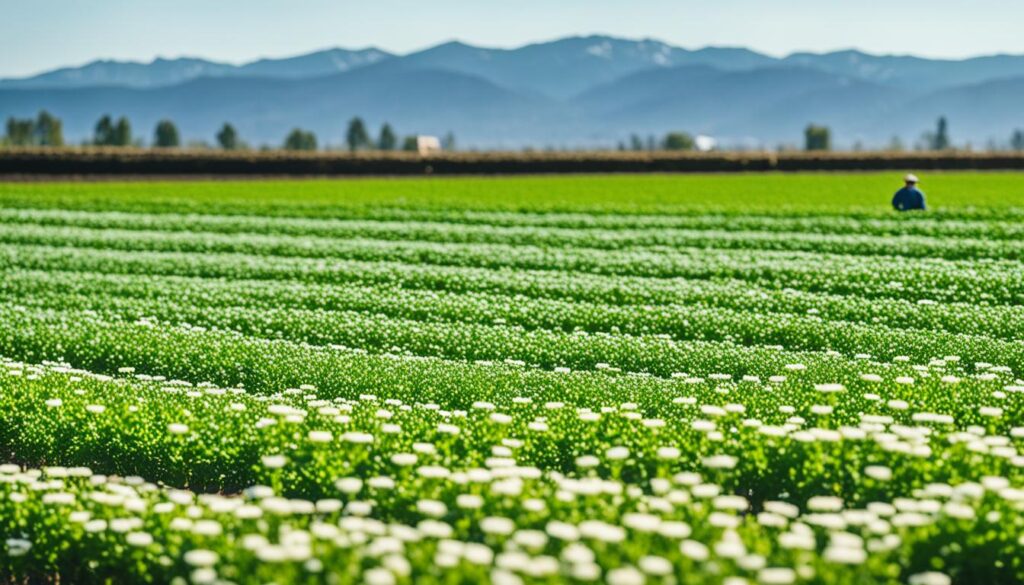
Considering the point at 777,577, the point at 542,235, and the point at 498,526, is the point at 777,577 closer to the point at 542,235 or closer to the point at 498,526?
the point at 498,526

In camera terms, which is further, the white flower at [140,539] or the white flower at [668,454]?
the white flower at [668,454]

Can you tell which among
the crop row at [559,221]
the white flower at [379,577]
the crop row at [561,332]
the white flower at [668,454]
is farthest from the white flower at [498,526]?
the crop row at [559,221]

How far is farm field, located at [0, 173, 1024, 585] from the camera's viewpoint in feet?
30.4

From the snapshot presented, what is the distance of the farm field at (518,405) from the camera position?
365 inches

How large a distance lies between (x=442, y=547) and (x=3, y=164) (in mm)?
71387

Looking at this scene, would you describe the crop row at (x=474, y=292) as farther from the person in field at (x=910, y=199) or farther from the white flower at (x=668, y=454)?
the person in field at (x=910, y=199)

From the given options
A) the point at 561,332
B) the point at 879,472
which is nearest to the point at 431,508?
the point at 879,472

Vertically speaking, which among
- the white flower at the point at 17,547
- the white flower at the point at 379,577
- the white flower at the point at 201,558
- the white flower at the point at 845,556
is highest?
the white flower at the point at 379,577

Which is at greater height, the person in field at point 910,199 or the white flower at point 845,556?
the person in field at point 910,199

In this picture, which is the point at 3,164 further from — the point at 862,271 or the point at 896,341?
the point at 896,341

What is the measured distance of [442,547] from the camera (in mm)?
8430

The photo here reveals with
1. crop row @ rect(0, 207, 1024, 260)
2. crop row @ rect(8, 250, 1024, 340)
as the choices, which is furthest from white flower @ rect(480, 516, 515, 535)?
crop row @ rect(0, 207, 1024, 260)

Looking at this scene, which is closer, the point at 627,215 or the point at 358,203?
the point at 627,215

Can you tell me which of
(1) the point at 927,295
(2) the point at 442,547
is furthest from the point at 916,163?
(2) the point at 442,547
